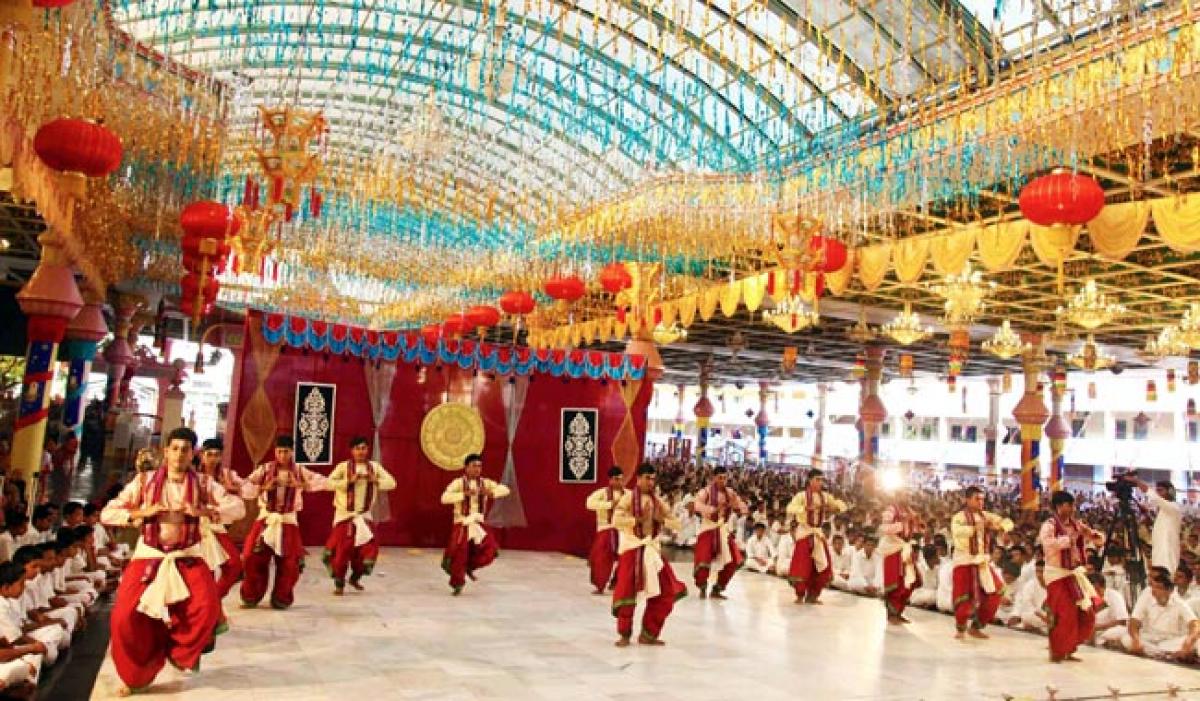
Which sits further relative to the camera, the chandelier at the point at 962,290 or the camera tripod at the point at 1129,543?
the chandelier at the point at 962,290

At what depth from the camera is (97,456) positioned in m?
18.2

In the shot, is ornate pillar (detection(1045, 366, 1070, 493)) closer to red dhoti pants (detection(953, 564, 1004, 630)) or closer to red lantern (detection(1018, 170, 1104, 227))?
red dhoti pants (detection(953, 564, 1004, 630))

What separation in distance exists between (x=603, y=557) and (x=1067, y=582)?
3.58 metres

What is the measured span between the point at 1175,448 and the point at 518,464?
25706 millimetres

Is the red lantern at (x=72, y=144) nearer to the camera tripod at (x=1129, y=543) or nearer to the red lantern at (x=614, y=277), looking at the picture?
the red lantern at (x=614, y=277)

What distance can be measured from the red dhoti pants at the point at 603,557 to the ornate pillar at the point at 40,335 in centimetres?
615

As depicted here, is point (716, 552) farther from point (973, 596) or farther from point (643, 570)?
point (643, 570)

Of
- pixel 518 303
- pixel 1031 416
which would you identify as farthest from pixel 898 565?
pixel 1031 416

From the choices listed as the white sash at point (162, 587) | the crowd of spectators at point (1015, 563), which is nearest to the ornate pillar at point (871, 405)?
the crowd of spectators at point (1015, 563)

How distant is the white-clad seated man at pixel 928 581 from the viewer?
827 cm

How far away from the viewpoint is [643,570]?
5855 mm

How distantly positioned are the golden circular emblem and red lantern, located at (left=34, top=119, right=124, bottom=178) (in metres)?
5.49

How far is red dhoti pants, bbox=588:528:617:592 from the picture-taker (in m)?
7.89

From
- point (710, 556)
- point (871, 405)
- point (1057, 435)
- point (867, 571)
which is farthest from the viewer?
point (1057, 435)
